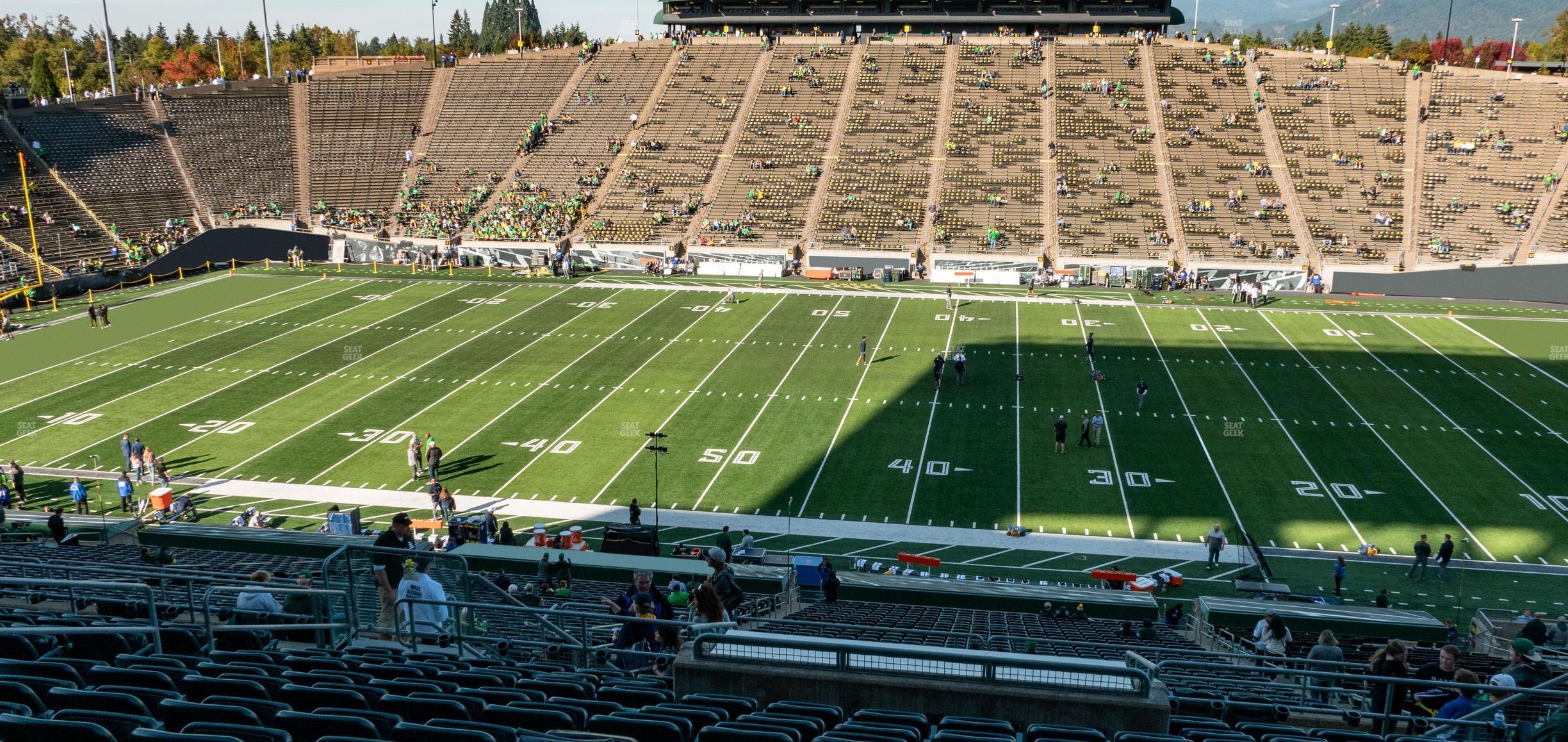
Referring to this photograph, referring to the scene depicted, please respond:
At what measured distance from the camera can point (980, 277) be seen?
52812 mm

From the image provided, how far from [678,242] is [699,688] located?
49.8 m

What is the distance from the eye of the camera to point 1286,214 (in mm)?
55438

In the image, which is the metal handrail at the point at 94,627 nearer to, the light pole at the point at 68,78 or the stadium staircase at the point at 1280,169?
the stadium staircase at the point at 1280,169

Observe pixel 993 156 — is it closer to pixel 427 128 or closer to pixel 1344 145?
pixel 1344 145

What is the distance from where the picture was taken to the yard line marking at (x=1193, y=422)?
2606cm

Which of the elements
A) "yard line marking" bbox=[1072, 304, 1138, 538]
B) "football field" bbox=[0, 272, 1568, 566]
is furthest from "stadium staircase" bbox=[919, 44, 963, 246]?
"yard line marking" bbox=[1072, 304, 1138, 538]

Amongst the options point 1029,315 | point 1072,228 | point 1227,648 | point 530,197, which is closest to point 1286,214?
point 1072,228

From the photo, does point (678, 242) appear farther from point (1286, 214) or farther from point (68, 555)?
point (68, 555)

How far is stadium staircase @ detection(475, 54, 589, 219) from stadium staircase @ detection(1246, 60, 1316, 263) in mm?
42707

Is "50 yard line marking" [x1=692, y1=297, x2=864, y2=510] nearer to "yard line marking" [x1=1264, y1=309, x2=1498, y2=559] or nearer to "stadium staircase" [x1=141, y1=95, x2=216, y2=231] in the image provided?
"yard line marking" [x1=1264, y1=309, x2=1498, y2=559]

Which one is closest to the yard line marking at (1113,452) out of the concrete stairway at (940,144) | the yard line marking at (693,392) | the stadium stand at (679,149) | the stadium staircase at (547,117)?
the yard line marking at (693,392)

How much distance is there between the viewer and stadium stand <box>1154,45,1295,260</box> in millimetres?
53750

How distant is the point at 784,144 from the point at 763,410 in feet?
116

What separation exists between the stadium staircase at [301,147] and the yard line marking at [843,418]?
36.4 meters
